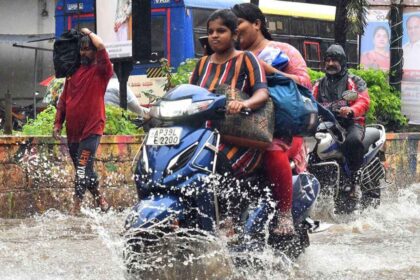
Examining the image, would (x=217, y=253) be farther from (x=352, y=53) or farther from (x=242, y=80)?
(x=352, y=53)

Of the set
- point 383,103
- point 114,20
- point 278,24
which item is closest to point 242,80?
point 383,103

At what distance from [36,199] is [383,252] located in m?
3.61

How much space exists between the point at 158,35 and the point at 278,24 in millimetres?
3240

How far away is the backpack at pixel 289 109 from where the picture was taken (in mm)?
5555

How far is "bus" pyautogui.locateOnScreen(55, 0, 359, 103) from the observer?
1914cm

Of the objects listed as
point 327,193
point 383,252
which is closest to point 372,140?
point 327,193

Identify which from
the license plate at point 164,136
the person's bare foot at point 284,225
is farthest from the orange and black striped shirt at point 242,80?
the license plate at point 164,136

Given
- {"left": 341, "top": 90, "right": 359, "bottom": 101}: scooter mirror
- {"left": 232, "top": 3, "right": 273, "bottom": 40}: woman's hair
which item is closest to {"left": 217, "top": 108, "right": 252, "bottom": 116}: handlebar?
{"left": 232, "top": 3, "right": 273, "bottom": 40}: woman's hair

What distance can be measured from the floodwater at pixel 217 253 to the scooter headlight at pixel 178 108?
66 cm

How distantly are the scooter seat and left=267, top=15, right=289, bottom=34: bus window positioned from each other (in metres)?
12.0

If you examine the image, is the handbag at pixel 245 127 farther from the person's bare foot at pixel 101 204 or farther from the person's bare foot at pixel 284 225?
the person's bare foot at pixel 101 204

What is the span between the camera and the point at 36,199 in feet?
30.5

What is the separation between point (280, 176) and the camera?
5.52 meters

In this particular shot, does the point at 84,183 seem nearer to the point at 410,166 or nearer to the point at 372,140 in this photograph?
the point at 372,140
